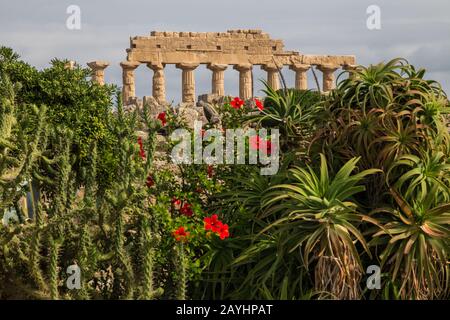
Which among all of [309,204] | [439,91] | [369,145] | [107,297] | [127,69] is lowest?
[107,297]

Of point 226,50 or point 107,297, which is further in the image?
point 226,50

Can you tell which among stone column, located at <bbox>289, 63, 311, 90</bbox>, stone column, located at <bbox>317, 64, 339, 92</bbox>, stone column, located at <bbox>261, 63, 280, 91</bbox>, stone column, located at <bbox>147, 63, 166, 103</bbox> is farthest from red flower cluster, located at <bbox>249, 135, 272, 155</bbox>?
stone column, located at <bbox>317, 64, 339, 92</bbox>

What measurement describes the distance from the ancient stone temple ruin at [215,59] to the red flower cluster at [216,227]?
112ft

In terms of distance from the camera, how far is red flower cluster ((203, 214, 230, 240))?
27.8 ft

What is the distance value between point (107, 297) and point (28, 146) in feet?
5.51

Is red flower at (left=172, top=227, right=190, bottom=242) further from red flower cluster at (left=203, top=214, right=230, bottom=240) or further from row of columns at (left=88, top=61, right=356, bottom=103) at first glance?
row of columns at (left=88, top=61, right=356, bottom=103)

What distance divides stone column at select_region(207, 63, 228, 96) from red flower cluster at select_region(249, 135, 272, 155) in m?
34.8

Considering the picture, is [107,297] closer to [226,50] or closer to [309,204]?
[309,204]

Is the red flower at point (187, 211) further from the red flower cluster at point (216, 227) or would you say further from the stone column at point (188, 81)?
the stone column at point (188, 81)

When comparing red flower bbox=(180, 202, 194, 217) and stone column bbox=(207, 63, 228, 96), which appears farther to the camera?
stone column bbox=(207, 63, 228, 96)

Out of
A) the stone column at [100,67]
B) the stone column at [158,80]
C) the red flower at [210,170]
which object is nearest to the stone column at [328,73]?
the stone column at [158,80]

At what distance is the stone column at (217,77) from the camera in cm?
4469

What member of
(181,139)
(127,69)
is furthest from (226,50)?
(181,139)
